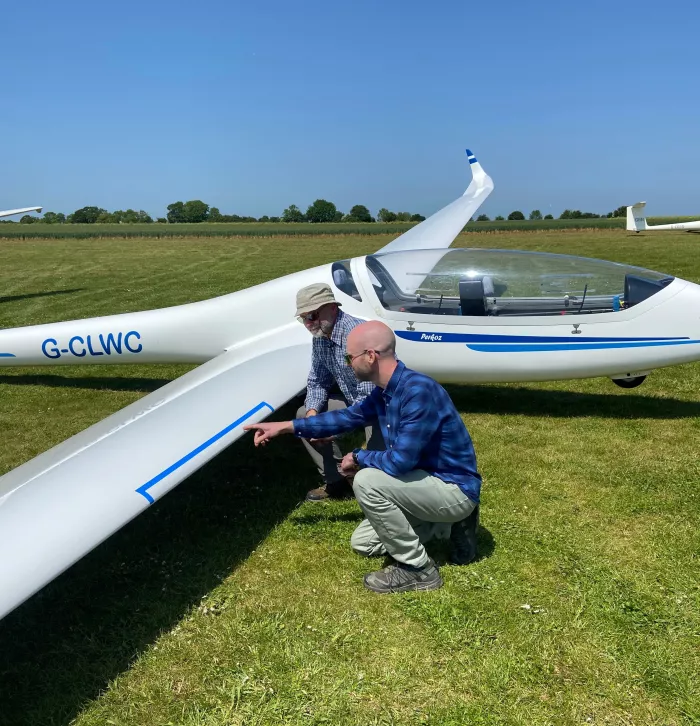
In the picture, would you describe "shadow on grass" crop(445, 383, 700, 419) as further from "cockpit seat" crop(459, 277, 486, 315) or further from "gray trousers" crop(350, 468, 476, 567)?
"gray trousers" crop(350, 468, 476, 567)

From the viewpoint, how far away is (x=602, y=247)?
94.4 feet

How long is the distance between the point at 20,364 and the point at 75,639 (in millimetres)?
5308

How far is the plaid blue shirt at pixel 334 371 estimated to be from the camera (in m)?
4.45

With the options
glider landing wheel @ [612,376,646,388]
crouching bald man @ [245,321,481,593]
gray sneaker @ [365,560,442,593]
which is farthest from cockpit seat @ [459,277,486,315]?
gray sneaker @ [365,560,442,593]

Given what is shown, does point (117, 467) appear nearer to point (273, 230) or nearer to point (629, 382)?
point (629, 382)

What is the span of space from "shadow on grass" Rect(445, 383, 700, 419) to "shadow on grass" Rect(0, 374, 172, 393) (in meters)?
4.19

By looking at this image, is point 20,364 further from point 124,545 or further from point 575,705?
point 575,705

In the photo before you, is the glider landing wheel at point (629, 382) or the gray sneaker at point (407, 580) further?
the glider landing wheel at point (629, 382)

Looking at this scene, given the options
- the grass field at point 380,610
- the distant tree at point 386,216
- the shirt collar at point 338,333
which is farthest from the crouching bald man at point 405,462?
the distant tree at point 386,216

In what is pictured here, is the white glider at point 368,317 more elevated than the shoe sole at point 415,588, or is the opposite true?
the white glider at point 368,317

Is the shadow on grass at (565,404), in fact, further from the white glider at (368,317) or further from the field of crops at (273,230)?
the field of crops at (273,230)

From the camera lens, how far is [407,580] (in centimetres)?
358

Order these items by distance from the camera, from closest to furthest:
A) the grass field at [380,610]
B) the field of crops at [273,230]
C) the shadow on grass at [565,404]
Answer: the grass field at [380,610], the shadow on grass at [565,404], the field of crops at [273,230]

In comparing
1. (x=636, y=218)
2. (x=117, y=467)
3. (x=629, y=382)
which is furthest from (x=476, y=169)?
(x=636, y=218)
